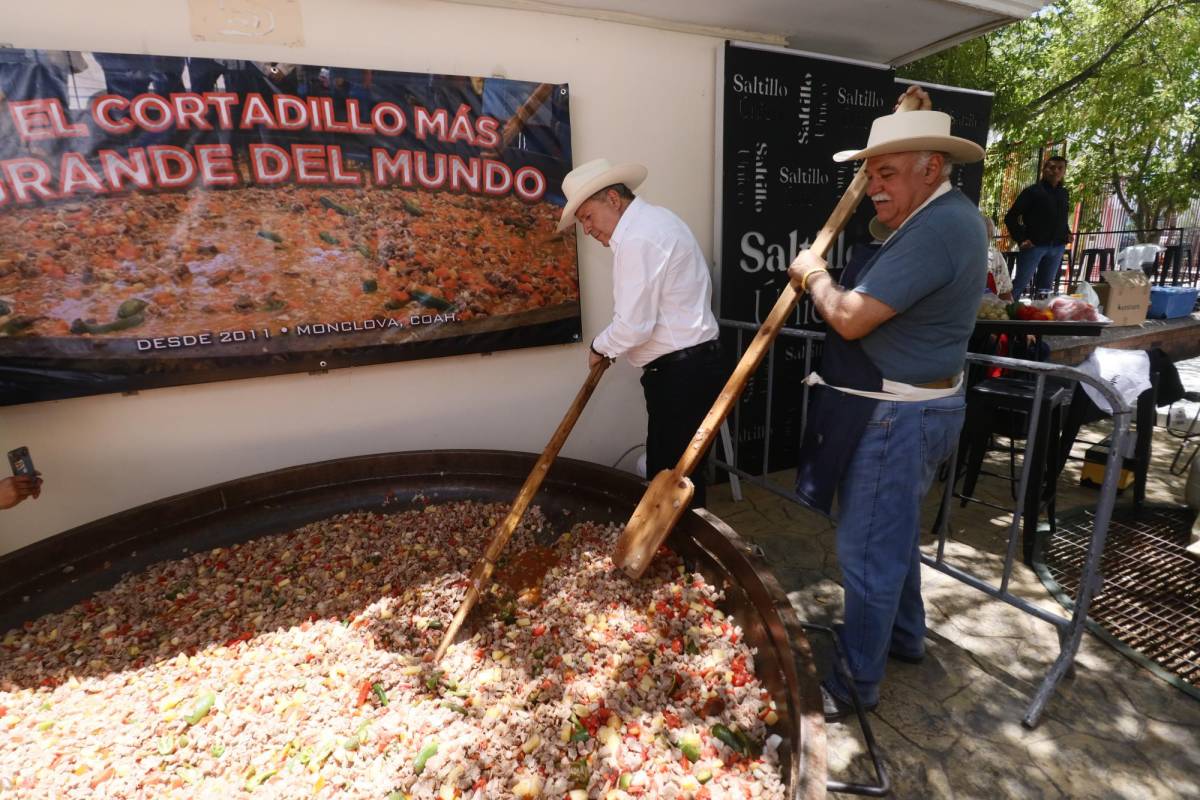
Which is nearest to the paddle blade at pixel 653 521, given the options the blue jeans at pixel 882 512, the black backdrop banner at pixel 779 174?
the blue jeans at pixel 882 512

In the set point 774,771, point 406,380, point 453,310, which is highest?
point 453,310

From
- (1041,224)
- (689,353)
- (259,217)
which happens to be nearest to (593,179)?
(689,353)

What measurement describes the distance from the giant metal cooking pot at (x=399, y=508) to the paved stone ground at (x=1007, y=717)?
0.68 m

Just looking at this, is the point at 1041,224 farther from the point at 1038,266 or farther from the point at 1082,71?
the point at 1082,71

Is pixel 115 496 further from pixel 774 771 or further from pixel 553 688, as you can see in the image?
pixel 774 771

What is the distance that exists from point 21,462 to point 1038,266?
9.96 meters

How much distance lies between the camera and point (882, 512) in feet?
6.95

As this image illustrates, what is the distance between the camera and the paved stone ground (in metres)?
2.00

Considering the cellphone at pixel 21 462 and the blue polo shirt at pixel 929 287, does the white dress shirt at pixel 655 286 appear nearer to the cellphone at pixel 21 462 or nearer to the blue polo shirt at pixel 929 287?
the blue polo shirt at pixel 929 287

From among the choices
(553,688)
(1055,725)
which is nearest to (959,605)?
(1055,725)

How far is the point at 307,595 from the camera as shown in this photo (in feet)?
8.38

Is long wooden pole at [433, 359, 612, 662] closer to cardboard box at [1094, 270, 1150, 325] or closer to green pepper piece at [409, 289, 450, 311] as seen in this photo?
green pepper piece at [409, 289, 450, 311]

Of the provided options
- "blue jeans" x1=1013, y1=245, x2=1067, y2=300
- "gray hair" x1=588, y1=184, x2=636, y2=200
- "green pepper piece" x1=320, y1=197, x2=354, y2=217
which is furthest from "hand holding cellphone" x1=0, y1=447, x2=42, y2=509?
"blue jeans" x1=1013, y1=245, x2=1067, y2=300

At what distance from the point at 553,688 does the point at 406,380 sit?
6.79 feet
